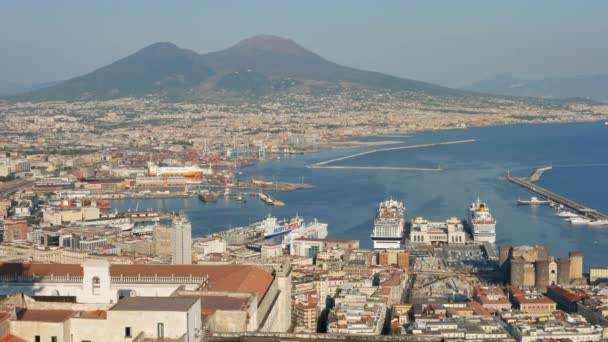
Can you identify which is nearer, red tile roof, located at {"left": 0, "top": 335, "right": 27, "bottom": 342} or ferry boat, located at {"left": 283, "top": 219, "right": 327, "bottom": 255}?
red tile roof, located at {"left": 0, "top": 335, "right": 27, "bottom": 342}

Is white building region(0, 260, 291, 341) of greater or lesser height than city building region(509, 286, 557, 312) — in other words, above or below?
above

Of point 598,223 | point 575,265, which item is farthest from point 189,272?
point 598,223

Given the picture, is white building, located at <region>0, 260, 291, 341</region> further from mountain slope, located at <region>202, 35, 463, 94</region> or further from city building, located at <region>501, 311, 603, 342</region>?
mountain slope, located at <region>202, 35, 463, 94</region>

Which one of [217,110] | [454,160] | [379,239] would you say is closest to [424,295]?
[379,239]

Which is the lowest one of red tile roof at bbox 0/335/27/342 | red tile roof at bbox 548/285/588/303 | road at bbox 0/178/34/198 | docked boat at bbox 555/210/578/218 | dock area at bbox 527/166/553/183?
road at bbox 0/178/34/198

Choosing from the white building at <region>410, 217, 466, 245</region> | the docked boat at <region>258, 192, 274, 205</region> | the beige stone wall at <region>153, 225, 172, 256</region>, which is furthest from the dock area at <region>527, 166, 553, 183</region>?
the beige stone wall at <region>153, 225, 172, 256</region>

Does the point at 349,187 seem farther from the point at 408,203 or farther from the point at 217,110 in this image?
the point at 217,110

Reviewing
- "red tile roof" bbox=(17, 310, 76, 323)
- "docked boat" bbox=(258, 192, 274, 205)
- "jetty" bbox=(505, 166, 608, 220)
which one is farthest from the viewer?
"docked boat" bbox=(258, 192, 274, 205)
